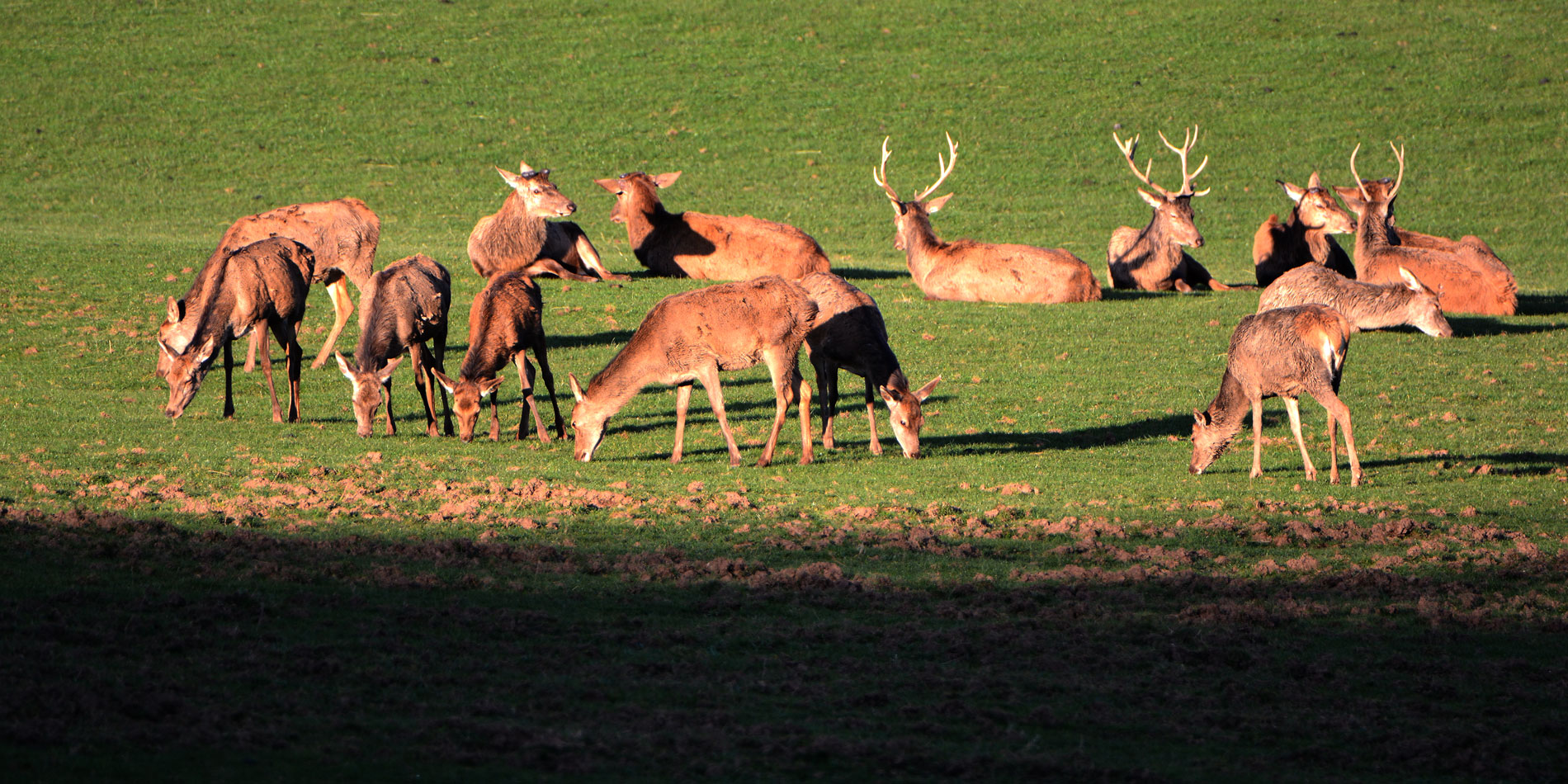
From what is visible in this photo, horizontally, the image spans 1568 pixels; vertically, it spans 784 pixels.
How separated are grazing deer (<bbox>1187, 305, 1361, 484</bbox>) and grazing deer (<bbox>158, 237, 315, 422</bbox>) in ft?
32.0

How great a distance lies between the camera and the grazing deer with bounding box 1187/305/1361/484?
43.1 feet

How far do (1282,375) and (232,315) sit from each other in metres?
11.1

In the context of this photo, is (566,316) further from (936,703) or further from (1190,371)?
(936,703)

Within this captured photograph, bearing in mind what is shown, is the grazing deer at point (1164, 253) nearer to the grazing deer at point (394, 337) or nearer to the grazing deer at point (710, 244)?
the grazing deer at point (710, 244)

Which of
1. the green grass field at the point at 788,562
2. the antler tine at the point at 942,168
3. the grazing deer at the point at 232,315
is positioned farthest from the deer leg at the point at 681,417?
the antler tine at the point at 942,168

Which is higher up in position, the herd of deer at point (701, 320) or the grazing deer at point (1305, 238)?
the grazing deer at point (1305, 238)

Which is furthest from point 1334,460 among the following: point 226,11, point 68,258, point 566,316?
point 226,11

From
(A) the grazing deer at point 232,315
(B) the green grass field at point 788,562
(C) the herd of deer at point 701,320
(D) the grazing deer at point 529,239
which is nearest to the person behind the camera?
(B) the green grass field at point 788,562

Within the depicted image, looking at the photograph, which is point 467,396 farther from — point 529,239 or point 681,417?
point 529,239

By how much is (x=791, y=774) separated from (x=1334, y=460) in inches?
339

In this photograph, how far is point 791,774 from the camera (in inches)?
251

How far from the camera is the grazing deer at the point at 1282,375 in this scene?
1312 cm

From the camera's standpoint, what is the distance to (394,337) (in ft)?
51.3

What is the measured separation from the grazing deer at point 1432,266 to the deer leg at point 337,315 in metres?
15.8
